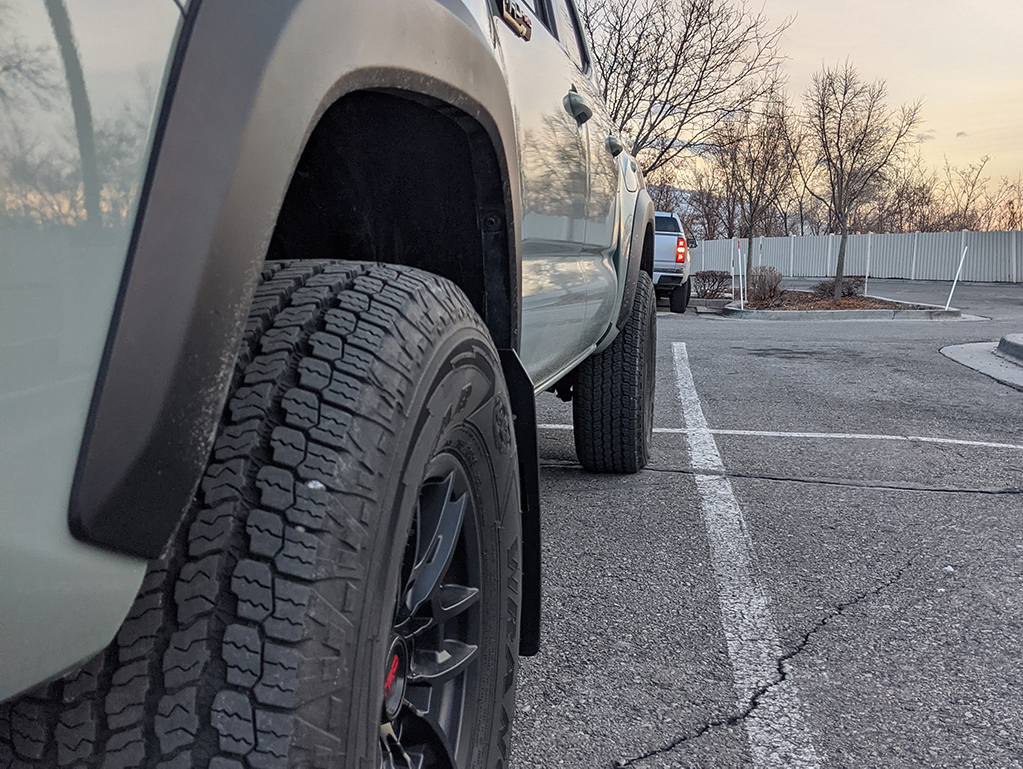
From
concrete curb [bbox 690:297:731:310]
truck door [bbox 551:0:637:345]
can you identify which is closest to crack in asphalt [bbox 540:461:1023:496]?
truck door [bbox 551:0:637:345]

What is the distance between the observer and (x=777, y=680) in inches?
93.3

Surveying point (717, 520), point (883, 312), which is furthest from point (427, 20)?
point (883, 312)

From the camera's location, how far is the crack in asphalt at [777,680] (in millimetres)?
2027

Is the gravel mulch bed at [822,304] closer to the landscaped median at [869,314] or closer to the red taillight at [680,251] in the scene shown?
the landscaped median at [869,314]

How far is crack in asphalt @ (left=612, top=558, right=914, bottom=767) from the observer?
2.03m

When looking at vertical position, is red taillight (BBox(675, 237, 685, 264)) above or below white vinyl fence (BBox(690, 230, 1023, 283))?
above

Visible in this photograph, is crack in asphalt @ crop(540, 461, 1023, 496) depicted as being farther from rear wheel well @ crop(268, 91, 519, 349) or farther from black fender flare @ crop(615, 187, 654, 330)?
rear wheel well @ crop(268, 91, 519, 349)

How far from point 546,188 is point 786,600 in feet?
5.22

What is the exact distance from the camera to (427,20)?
1.32 meters

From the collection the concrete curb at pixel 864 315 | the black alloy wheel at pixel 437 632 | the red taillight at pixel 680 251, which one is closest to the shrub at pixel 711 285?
the red taillight at pixel 680 251

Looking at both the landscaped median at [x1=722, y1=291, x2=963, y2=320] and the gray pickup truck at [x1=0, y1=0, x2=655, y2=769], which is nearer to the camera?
the gray pickup truck at [x1=0, y1=0, x2=655, y2=769]

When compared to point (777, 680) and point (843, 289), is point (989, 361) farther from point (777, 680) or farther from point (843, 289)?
point (843, 289)

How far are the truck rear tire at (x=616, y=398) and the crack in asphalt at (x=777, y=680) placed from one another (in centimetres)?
136

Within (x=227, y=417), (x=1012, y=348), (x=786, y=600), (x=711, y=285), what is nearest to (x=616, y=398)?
(x=786, y=600)
